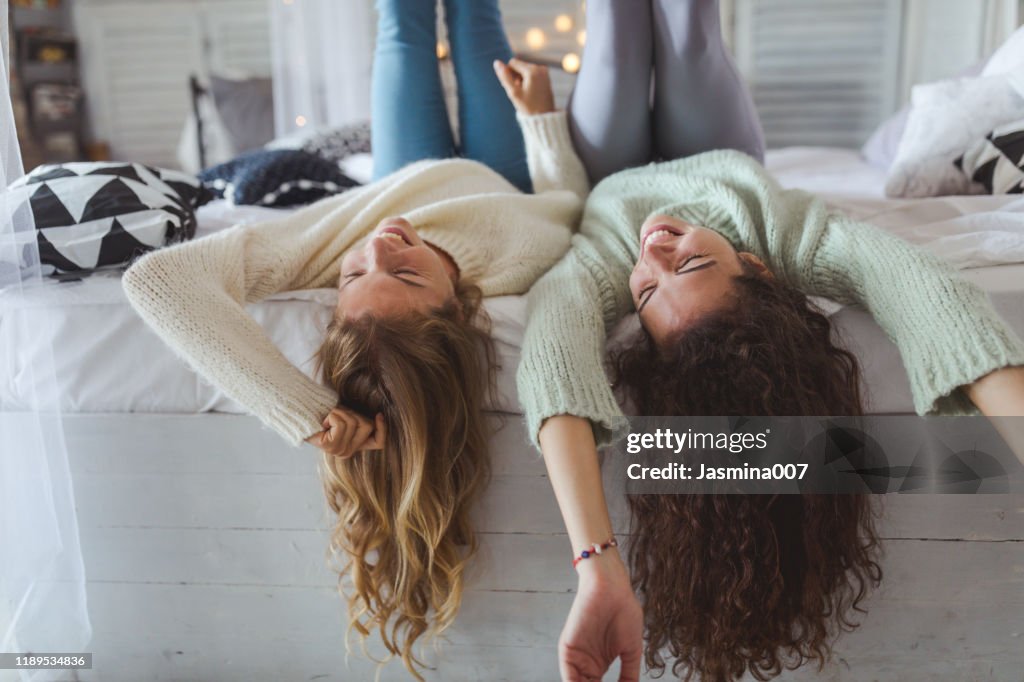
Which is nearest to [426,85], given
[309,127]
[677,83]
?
[677,83]

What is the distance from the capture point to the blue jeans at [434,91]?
1.61 meters

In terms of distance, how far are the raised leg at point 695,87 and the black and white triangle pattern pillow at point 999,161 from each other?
41 cm

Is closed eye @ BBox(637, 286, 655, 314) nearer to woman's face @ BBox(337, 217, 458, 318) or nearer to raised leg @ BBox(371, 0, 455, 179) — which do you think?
woman's face @ BBox(337, 217, 458, 318)

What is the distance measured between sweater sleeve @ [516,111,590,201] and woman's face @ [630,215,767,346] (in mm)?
546

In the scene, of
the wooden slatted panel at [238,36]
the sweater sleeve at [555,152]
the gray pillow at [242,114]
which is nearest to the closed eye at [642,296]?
the sweater sleeve at [555,152]

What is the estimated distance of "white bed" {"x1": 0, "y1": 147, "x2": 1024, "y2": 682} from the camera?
0.95 meters

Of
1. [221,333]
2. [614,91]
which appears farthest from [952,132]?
[221,333]

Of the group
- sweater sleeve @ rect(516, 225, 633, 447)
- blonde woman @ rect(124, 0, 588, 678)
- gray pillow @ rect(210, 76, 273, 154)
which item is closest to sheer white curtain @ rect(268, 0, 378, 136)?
gray pillow @ rect(210, 76, 273, 154)

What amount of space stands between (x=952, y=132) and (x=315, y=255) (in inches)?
48.9

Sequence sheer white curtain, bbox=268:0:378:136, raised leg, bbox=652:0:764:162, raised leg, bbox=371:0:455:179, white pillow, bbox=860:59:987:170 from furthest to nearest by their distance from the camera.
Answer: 1. sheer white curtain, bbox=268:0:378:136
2. white pillow, bbox=860:59:987:170
3. raised leg, bbox=371:0:455:179
4. raised leg, bbox=652:0:764:162

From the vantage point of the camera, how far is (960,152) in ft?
4.90

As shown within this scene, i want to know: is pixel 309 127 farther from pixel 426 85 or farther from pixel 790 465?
pixel 790 465

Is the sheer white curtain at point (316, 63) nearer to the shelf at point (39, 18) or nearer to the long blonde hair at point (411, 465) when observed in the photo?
the shelf at point (39, 18)

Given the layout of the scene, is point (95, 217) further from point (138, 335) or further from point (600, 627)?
point (600, 627)
